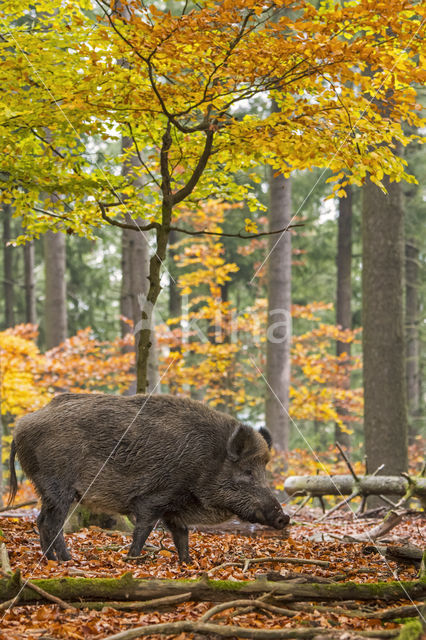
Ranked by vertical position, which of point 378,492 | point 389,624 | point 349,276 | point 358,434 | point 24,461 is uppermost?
point 349,276

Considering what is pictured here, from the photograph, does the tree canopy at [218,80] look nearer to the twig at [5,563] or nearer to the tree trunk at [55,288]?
the twig at [5,563]

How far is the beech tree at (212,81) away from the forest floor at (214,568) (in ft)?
7.32

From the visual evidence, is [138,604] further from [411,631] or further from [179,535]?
[179,535]

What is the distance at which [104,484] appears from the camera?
20.8ft

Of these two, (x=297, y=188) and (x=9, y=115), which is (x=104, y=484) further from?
(x=297, y=188)

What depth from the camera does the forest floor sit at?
3.90 m

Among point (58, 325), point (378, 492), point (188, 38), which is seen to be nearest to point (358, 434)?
point (58, 325)

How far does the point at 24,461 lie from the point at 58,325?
445 inches

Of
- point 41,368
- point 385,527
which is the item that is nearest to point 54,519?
point 385,527

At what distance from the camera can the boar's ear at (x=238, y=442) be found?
6.48 m

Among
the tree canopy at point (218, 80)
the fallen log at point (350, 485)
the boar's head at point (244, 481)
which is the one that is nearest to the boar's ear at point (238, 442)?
the boar's head at point (244, 481)

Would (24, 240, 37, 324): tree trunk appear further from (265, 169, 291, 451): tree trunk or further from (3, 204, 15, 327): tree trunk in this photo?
(265, 169, 291, 451): tree trunk

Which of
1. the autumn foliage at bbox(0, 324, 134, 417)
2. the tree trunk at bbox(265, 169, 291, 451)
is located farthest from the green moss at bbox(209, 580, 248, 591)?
the autumn foliage at bbox(0, 324, 134, 417)

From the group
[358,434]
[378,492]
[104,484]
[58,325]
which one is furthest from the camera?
[358,434]
